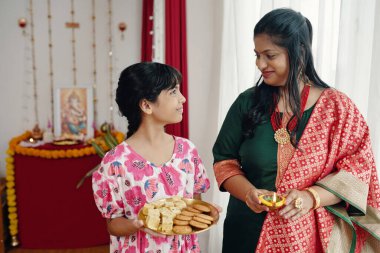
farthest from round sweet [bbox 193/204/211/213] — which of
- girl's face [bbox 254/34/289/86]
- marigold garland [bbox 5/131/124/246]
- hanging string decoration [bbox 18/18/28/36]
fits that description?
hanging string decoration [bbox 18/18/28/36]

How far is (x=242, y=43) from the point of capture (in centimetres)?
213

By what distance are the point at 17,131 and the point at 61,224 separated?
3.85ft

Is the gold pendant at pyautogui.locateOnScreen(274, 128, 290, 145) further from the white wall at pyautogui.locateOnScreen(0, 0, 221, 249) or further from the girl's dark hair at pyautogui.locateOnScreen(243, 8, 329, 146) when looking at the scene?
the white wall at pyautogui.locateOnScreen(0, 0, 221, 249)

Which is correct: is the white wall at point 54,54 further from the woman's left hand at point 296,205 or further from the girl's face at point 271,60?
the woman's left hand at point 296,205

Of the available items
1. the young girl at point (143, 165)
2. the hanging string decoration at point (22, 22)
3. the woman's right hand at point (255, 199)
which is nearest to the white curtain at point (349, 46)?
the woman's right hand at point (255, 199)

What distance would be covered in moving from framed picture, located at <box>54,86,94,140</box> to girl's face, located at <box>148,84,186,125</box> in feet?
8.11

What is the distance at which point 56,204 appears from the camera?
11.0 ft

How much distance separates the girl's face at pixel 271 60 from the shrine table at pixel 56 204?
7.75 ft

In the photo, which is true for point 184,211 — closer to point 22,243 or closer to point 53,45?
point 22,243

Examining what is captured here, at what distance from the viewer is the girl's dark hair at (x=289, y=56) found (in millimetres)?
1203

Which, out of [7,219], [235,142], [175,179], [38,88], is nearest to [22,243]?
[7,219]

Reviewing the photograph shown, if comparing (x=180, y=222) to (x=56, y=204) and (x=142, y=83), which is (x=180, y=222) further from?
(x=56, y=204)

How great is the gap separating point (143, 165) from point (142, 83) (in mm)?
285

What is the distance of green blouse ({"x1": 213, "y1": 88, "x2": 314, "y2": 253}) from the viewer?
1271mm
